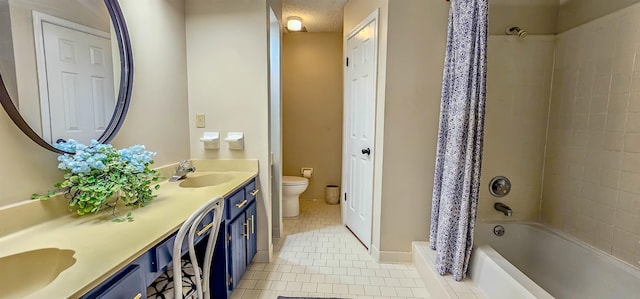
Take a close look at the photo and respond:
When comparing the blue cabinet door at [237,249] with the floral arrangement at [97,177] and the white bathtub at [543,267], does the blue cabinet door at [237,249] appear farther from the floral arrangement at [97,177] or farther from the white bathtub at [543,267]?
the white bathtub at [543,267]

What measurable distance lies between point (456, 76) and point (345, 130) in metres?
1.36

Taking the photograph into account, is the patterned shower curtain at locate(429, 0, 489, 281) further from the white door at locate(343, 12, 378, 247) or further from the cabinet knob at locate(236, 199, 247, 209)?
the cabinet knob at locate(236, 199, 247, 209)

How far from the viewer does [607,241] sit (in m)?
1.73

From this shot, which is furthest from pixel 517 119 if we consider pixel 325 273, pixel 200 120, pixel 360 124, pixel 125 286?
pixel 125 286

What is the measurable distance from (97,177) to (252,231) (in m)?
1.14

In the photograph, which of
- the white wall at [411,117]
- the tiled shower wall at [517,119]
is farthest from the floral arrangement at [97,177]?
the tiled shower wall at [517,119]

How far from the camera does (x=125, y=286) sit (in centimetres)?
83

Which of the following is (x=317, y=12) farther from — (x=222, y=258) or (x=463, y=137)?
(x=222, y=258)

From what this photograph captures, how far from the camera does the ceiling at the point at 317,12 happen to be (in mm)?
2793

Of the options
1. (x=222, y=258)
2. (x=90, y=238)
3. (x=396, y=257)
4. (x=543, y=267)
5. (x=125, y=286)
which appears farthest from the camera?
(x=396, y=257)

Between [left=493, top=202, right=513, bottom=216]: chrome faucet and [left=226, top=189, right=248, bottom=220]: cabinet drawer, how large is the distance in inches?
79.5

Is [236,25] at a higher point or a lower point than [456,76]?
higher

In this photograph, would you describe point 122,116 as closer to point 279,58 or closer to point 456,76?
point 279,58

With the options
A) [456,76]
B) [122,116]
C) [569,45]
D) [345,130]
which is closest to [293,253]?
[345,130]
